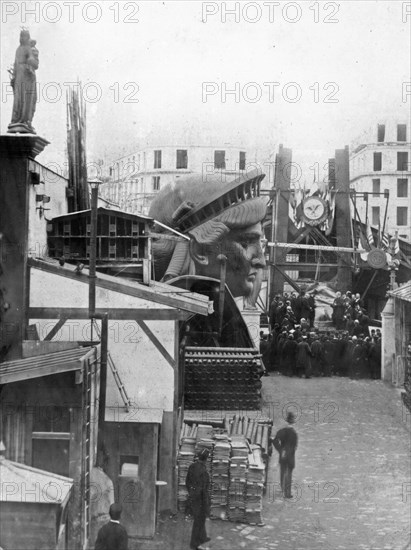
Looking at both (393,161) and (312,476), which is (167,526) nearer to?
(312,476)

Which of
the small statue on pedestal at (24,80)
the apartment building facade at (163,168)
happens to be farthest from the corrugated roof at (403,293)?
the small statue on pedestal at (24,80)

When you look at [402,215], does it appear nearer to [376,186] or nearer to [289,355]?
[376,186]

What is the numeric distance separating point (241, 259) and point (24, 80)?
10.8m

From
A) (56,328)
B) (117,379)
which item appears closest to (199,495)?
(117,379)

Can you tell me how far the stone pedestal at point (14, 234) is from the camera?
34.0 ft

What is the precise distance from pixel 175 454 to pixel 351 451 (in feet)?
14.1

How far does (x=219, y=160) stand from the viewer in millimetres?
19781

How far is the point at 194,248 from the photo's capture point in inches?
779

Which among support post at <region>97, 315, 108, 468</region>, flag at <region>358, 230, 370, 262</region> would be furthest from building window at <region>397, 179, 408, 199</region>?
support post at <region>97, 315, 108, 468</region>

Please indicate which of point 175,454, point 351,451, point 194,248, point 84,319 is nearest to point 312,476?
point 351,451

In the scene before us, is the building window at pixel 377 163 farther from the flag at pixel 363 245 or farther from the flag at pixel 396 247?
the flag at pixel 363 245

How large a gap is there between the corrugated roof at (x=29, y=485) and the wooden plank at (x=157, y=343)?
294 centimetres

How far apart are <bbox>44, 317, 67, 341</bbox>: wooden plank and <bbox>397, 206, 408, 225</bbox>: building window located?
1232cm

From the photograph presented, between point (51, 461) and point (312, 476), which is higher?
point (51, 461)
